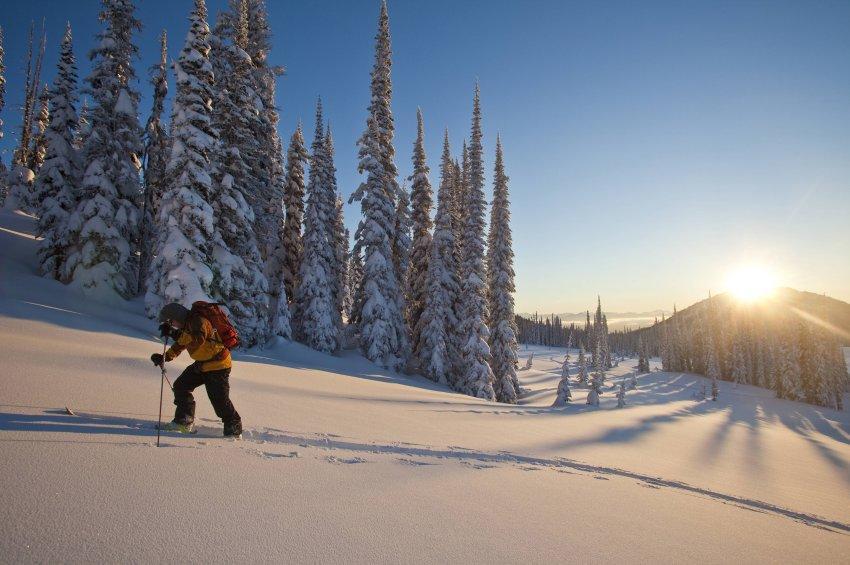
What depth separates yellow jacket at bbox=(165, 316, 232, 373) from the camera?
469cm

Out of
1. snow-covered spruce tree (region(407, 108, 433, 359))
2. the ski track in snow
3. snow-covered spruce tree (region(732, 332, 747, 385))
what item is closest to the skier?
the ski track in snow

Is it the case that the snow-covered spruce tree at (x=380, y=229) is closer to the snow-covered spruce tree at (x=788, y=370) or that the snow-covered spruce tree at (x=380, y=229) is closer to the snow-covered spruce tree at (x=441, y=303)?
the snow-covered spruce tree at (x=441, y=303)

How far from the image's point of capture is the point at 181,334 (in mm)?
4750

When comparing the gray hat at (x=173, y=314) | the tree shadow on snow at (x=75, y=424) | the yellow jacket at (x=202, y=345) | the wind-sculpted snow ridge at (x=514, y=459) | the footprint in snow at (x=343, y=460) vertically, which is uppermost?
the gray hat at (x=173, y=314)

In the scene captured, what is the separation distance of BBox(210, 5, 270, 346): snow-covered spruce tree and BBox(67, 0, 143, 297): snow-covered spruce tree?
486cm

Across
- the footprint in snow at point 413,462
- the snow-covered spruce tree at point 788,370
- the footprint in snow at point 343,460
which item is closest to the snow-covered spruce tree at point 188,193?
the footprint in snow at point 343,460

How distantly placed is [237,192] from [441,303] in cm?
1536

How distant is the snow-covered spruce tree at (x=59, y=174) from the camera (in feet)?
60.7

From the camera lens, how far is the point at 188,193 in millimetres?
15477

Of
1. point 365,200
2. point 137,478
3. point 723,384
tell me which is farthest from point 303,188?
point 723,384

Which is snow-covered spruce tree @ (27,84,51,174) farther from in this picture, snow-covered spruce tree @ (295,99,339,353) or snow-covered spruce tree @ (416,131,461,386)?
snow-covered spruce tree @ (416,131,461,386)

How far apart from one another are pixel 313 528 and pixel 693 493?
218 inches

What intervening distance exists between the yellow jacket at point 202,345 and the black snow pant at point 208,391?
10 centimetres

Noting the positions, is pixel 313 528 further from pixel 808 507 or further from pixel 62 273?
pixel 62 273
